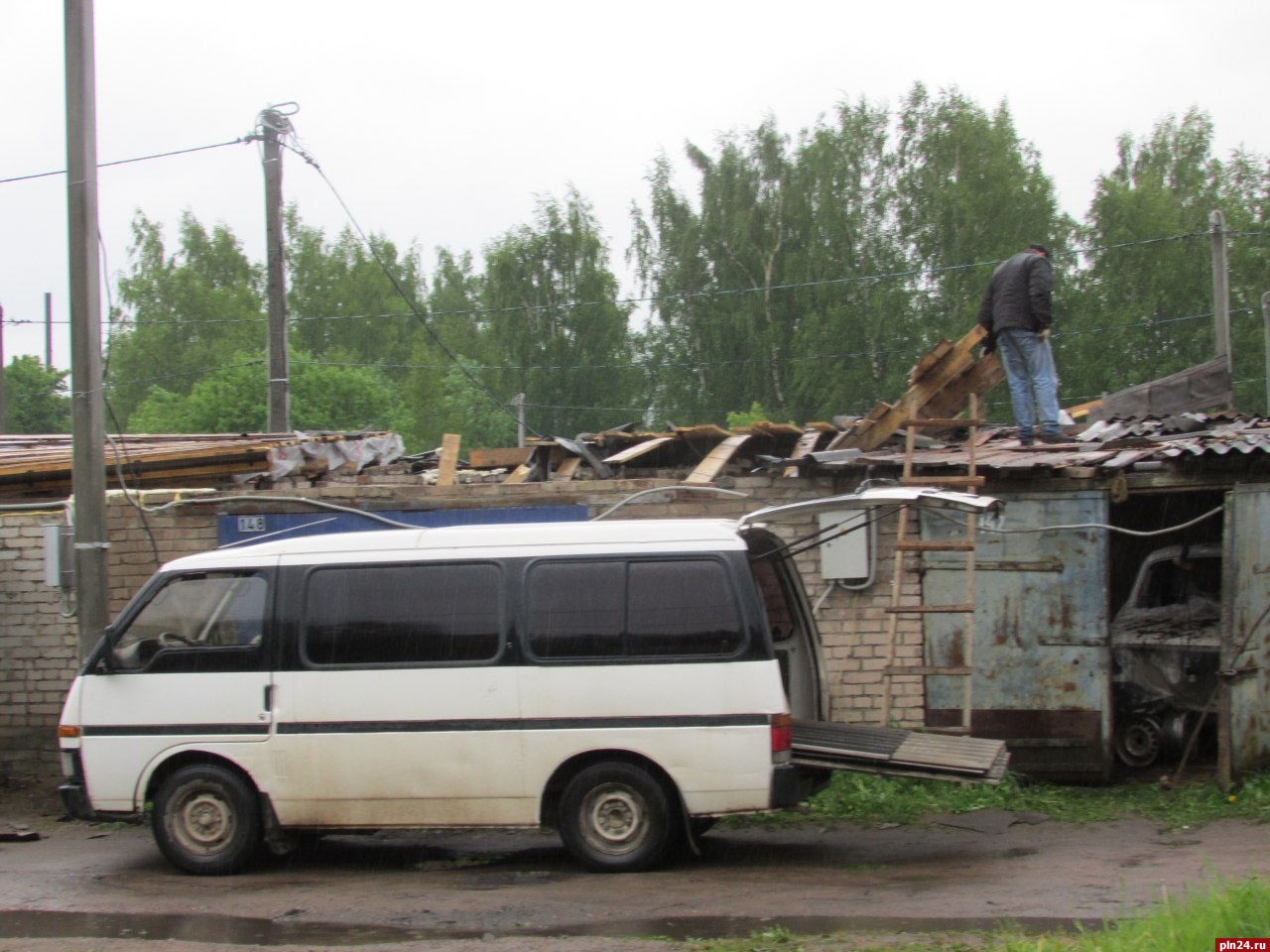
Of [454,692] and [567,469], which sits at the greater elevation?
[567,469]

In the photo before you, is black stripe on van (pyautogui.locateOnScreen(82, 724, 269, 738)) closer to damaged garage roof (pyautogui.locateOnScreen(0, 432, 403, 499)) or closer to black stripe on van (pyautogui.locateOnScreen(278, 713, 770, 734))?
black stripe on van (pyautogui.locateOnScreen(278, 713, 770, 734))

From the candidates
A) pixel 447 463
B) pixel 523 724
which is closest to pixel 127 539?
pixel 447 463

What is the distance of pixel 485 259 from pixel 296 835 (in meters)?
34.8

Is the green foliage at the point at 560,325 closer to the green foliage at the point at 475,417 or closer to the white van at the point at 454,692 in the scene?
the green foliage at the point at 475,417

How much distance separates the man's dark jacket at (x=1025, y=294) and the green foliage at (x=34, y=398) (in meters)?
40.6

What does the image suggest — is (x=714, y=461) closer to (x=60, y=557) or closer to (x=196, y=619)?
(x=196, y=619)

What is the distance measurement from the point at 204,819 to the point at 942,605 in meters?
5.20

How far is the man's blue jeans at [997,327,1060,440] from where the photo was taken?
33.8 feet

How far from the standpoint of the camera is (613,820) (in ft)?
22.8

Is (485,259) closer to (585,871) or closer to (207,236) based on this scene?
(207,236)

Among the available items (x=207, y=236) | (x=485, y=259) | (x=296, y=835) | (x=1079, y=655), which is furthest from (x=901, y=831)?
(x=207, y=236)

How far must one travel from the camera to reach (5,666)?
10133 millimetres

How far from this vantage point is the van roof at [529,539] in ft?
23.0

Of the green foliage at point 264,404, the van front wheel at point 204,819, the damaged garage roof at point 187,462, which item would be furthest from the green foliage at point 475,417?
the van front wheel at point 204,819
